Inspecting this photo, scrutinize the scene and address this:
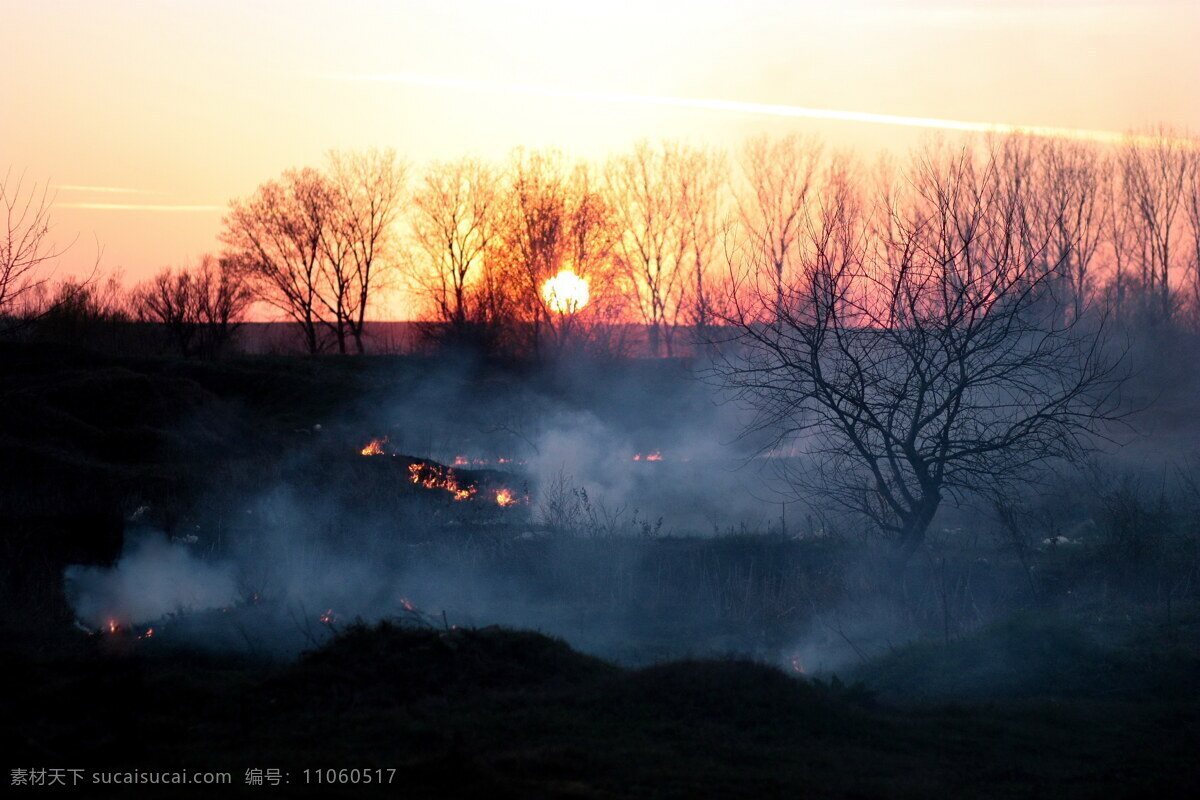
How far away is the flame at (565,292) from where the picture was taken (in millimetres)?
39625

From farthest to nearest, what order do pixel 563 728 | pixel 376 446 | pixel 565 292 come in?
pixel 565 292 → pixel 376 446 → pixel 563 728

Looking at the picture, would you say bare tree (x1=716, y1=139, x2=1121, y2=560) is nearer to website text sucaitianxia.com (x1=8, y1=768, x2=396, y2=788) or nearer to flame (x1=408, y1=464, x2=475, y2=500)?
website text sucaitianxia.com (x1=8, y1=768, x2=396, y2=788)

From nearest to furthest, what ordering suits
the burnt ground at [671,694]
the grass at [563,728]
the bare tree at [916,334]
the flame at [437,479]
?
the grass at [563,728]
the burnt ground at [671,694]
the bare tree at [916,334]
the flame at [437,479]

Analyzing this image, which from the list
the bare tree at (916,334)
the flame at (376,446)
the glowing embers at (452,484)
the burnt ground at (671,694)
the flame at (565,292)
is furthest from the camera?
the flame at (565,292)

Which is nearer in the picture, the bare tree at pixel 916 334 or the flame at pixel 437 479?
the bare tree at pixel 916 334

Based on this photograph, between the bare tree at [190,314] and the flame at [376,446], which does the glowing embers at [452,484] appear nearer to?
the flame at [376,446]

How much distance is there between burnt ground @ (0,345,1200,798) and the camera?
5223 mm

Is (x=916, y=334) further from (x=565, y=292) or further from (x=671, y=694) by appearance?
(x=565, y=292)

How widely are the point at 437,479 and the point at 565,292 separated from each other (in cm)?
1959

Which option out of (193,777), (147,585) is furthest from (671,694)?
(147,585)

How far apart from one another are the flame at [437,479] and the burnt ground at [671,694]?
6747 millimetres

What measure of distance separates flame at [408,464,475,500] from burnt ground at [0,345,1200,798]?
675cm

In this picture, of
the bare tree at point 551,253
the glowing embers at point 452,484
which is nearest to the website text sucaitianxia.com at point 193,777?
the glowing embers at point 452,484

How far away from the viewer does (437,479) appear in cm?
2123
